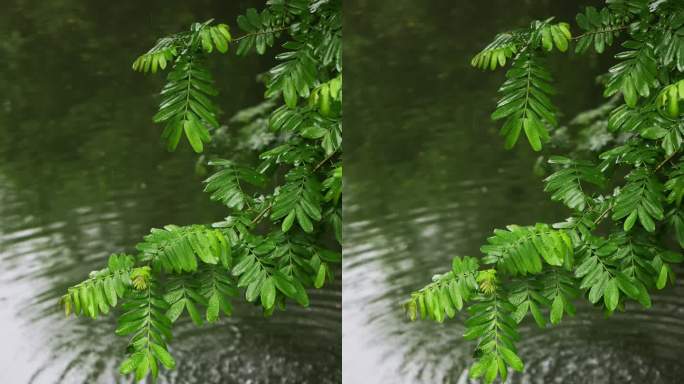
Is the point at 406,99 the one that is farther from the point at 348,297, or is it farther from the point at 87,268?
the point at 87,268

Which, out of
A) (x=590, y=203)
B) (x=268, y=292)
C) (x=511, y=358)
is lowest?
(x=511, y=358)

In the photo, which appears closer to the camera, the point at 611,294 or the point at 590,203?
the point at 611,294

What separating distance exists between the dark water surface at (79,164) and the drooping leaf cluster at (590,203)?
66cm

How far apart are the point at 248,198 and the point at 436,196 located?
586 mm

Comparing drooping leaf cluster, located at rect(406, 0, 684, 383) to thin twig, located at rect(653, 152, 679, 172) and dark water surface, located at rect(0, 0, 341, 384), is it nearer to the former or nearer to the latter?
thin twig, located at rect(653, 152, 679, 172)

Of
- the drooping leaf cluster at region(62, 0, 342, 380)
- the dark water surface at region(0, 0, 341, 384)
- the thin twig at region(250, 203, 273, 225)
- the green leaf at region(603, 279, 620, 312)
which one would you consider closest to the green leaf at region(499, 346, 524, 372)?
the green leaf at region(603, 279, 620, 312)

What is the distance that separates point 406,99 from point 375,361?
69cm

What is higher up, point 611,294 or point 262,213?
point 262,213

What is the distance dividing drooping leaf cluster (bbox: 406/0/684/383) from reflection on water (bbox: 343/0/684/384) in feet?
0.99

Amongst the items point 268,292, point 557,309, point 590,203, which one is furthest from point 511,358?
point 268,292

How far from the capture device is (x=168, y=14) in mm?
2154

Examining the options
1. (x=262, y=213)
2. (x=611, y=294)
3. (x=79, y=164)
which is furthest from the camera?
(x=79, y=164)

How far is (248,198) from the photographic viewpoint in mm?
1993

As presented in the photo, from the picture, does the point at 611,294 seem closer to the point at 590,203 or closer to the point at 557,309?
the point at 557,309
